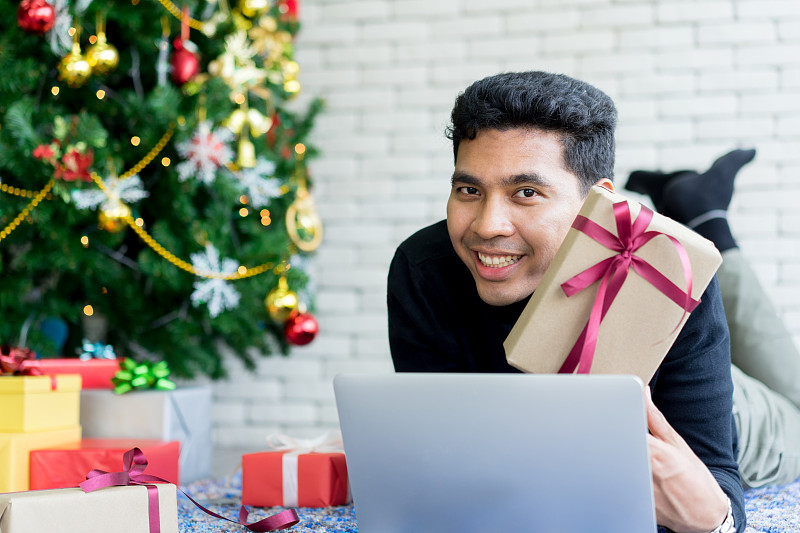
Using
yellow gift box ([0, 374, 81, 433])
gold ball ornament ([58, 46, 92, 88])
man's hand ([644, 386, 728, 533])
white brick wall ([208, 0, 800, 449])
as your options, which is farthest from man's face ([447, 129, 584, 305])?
white brick wall ([208, 0, 800, 449])

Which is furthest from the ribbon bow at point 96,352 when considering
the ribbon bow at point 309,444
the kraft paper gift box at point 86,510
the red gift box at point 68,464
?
the kraft paper gift box at point 86,510

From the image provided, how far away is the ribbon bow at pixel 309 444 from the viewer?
159 cm

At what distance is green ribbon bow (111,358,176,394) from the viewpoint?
187cm

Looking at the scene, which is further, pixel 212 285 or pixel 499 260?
pixel 212 285

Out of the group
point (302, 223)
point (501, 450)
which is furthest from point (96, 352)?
point (501, 450)

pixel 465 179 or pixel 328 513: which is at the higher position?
pixel 465 179

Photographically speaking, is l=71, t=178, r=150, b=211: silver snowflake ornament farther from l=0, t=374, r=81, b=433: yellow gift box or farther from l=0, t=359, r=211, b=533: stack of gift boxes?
l=0, t=374, r=81, b=433: yellow gift box

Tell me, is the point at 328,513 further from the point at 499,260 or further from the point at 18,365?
the point at 18,365

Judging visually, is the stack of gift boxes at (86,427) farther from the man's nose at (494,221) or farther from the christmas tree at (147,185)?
the man's nose at (494,221)

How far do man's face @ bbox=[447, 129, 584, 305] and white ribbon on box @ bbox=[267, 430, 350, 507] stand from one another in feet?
1.88

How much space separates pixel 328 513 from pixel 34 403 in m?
0.63

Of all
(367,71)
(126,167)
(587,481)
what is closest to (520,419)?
(587,481)

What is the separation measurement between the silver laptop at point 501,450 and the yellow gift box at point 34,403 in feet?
2.99

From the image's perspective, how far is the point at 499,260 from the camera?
1.21 metres
